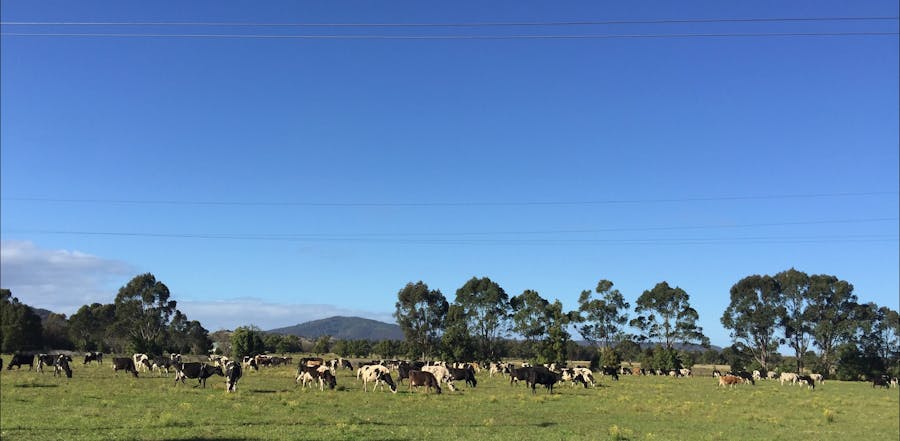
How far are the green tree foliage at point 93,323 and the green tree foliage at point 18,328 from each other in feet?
36.4

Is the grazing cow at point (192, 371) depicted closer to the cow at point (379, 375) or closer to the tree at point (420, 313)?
the cow at point (379, 375)

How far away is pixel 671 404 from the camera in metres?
30.0

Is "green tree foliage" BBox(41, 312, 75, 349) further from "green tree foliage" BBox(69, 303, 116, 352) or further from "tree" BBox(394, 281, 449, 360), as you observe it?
"tree" BBox(394, 281, 449, 360)

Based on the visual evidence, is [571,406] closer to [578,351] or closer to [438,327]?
[438,327]

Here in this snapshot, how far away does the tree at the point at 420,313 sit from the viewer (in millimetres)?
97938

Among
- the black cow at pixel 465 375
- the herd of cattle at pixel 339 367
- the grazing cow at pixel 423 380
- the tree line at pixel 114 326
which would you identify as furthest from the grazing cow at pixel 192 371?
the tree line at pixel 114 326

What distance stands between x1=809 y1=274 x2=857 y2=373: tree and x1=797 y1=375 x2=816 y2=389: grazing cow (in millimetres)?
36319

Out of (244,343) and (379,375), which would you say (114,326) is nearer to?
(244,343)

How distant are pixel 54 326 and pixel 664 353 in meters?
122

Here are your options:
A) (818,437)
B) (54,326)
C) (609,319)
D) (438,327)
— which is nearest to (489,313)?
(438,327)

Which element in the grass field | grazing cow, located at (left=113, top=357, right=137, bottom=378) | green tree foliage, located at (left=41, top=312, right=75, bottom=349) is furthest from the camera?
green tree foliage, located at (left=41, top=312, right=75, bottom=349)

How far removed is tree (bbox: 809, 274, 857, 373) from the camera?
89.6 m

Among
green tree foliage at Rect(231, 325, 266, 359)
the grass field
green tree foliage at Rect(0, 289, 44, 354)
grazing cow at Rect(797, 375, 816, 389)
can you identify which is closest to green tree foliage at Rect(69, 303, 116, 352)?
green tree foliage at Rect(0, 289, 44, 354)

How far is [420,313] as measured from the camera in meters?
98.1
